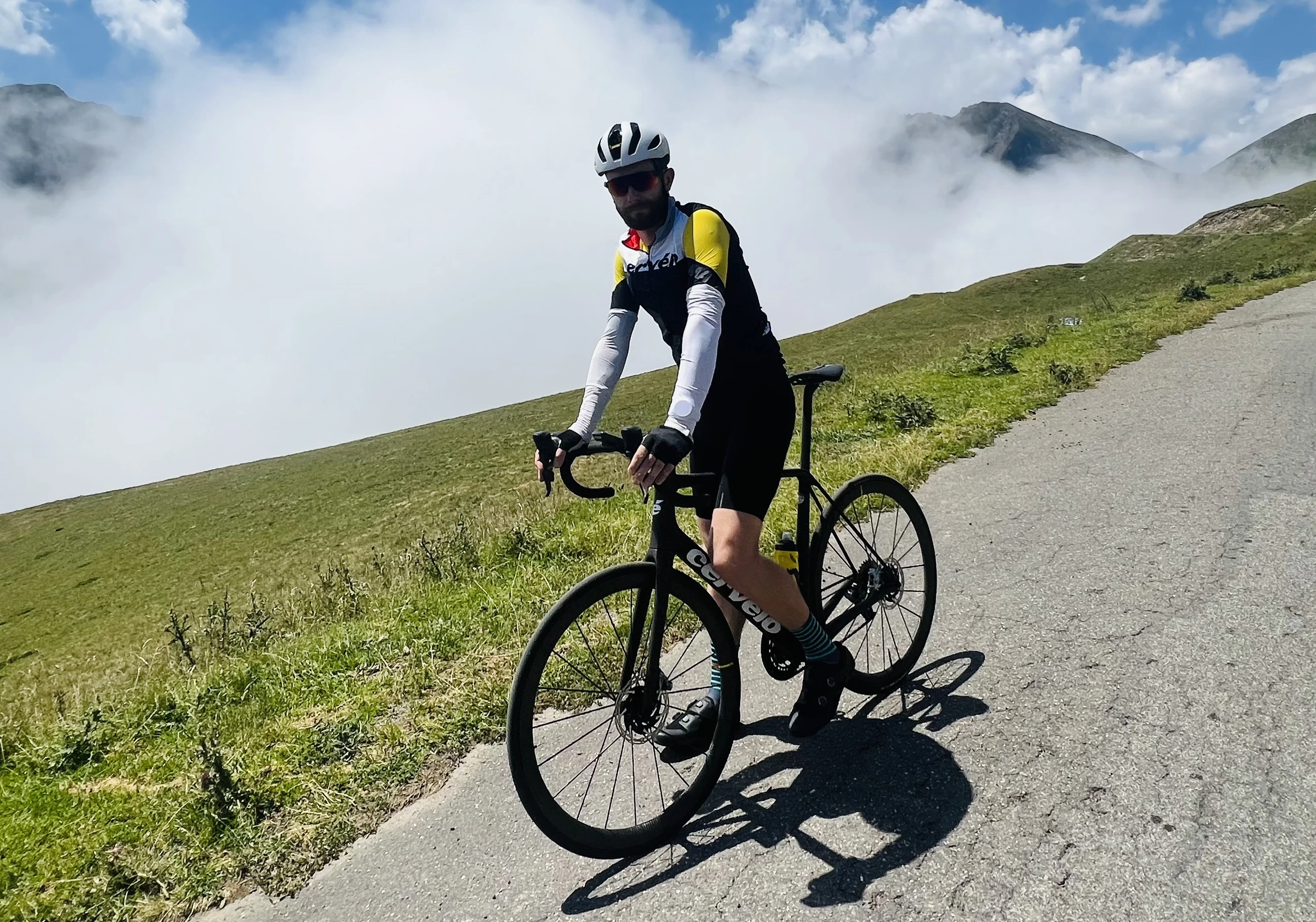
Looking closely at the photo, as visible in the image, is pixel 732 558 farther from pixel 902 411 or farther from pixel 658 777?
pixel 902 411

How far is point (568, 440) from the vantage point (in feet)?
11.2

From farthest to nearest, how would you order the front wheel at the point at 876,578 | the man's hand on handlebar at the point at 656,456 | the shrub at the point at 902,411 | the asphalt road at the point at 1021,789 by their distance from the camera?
the shrub at the point at 902,411
the front wheel at the point at 876,578
the man's hand on handlebar at the point at 656,456
the asphalt road at the point at 1021,789

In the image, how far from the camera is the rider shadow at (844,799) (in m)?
3.05

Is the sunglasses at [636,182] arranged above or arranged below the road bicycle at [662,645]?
above

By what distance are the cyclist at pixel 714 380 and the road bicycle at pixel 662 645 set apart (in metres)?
0.11

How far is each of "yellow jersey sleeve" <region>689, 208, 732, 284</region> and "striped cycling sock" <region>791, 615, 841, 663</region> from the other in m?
1.64

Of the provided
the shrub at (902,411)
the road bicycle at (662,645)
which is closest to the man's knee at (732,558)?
the road bicycle at (662,645)

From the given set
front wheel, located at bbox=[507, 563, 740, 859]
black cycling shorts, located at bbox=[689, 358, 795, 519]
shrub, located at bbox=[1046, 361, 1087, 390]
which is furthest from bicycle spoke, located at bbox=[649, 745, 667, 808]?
shrub, located at bbox=[1046, 361, 1087, 390]

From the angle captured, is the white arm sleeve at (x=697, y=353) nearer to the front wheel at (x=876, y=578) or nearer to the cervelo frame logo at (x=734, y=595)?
the cervelo frame logo at (x=734, y=595)

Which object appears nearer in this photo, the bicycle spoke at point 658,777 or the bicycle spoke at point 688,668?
the bicycle spoke at point 658,777

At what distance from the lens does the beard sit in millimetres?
3533

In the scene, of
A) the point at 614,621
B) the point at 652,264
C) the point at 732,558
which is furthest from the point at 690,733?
the point at 652,264

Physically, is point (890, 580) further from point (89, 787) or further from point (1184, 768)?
point (89, 787)

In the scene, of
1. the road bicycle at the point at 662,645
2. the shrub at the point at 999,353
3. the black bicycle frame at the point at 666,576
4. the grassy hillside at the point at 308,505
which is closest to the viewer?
the road bicycle at the point at 662,645
